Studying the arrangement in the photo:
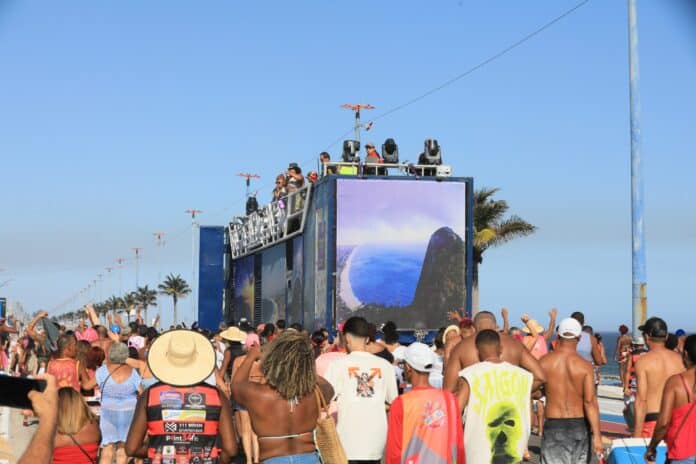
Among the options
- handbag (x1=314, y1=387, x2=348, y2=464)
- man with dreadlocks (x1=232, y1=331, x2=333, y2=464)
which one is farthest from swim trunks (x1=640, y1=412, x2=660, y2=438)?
man with dreadlocks (x1=232, y1=331, x2=333, y2=464)

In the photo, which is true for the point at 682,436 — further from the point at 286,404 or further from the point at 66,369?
the point at 66,369

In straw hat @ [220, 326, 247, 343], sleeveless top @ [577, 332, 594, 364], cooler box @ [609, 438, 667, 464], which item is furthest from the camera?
sleeveless top @ [577, 332, 594, 364]

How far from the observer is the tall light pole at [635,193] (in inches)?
687

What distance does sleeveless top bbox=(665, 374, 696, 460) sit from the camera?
6.64 m

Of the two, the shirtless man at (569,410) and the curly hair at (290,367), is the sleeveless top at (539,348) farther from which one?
the curly hair at (290,367)

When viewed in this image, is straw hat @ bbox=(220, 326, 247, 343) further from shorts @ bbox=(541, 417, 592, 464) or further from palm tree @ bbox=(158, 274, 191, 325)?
palm tree @ bbox=(158, 274, 191, 325)

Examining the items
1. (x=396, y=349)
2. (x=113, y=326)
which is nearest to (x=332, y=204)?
(x=113, y=326)

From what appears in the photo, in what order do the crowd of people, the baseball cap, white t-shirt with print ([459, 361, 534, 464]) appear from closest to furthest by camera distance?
the crowd of people, white t-shirt with print ([459, 361, 534, 464]), the baseball cap

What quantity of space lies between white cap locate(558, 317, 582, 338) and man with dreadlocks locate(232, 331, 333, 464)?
2.99 meters

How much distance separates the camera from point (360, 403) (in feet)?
27.1

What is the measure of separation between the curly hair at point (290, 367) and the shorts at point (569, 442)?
285cm

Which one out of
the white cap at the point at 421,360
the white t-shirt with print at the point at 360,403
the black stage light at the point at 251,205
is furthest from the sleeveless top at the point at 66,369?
the black stage light at the point at 251,205

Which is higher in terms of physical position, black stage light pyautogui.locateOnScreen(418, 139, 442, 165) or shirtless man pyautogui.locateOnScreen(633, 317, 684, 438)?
black stage light pyautogui.locateOnScreen(418, 139, 442, 165)

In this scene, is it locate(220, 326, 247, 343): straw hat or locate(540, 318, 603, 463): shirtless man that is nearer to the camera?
locate(540, 318, 603, 463): shirtless man
